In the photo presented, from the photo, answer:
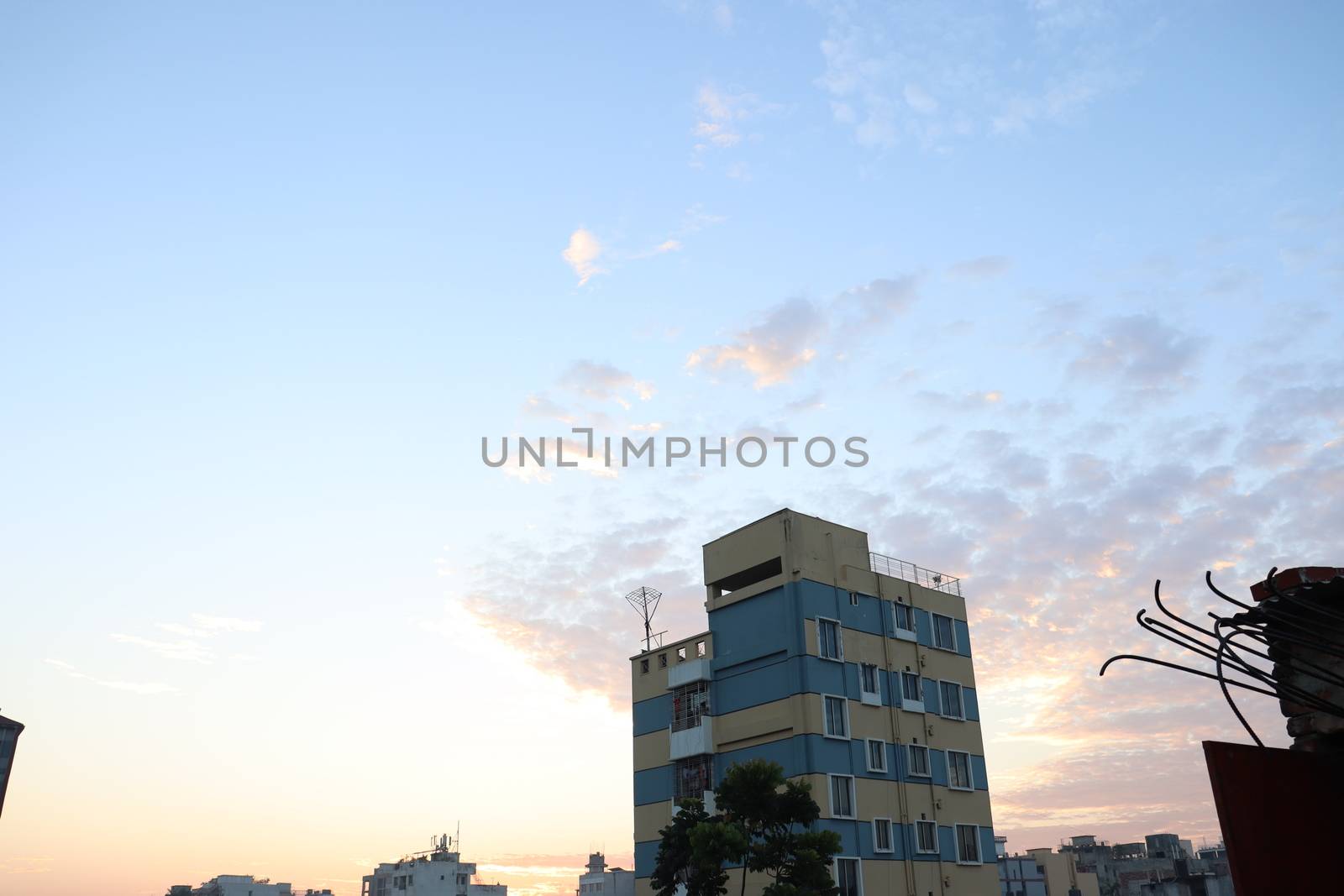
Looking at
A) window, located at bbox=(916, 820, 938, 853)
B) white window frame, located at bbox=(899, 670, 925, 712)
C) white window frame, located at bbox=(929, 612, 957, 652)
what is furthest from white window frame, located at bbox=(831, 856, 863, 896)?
white window frame, located at bbox=(929, 612, 957, 652)

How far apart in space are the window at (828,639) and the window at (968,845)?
13.0 metres

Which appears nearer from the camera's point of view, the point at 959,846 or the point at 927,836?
the point at 927,836

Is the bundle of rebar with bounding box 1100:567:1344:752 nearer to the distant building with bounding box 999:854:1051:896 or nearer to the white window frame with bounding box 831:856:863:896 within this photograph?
the white window frame with bounding box 831:856:863:896

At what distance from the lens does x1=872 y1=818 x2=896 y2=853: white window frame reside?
5238cm

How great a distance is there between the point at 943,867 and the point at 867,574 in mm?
16211

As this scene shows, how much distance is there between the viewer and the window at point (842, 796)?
51281mm

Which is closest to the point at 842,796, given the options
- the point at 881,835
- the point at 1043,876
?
the point at 881,835

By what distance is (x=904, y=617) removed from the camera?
60188 mm

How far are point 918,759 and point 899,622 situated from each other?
25.2 feet

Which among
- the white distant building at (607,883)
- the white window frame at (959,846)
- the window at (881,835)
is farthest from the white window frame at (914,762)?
the white distant building at (607,883)

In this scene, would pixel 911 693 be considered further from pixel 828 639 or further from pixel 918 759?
pixel 828 639

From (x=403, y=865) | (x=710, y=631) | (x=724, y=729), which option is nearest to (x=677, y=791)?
(x=724, y=729)

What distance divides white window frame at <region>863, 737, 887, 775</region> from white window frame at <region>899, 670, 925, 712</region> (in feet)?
10.3

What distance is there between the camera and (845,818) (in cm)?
5131
